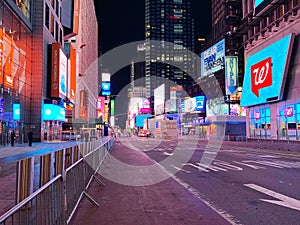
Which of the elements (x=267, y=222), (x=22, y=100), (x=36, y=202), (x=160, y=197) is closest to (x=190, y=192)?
(x=160, y=197)

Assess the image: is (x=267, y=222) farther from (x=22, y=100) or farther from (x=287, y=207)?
(x=22, y=100)

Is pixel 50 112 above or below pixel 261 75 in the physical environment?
below

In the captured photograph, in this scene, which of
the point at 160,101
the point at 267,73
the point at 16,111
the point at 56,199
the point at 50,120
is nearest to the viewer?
the point at 56,199

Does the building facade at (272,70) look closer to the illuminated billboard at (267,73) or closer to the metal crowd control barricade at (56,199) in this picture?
the illuminated billboard at (267,73)

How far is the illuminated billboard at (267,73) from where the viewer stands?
40688 millimetres

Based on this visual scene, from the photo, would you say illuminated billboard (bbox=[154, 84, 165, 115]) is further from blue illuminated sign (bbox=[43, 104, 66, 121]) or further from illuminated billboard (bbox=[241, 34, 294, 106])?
blue illuminated sign (bbox=[43, 104, 66, 121])

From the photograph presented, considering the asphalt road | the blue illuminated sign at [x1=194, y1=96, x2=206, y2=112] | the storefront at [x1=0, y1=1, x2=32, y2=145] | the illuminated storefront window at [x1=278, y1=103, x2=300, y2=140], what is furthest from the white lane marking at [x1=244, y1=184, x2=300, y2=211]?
the blue illuminated sign at [x1=194, y1=96, x2=206, y2=112]

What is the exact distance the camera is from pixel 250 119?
52.9m

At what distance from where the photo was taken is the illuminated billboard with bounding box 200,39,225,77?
87.0 metres

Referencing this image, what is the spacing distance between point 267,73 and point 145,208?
4180cm

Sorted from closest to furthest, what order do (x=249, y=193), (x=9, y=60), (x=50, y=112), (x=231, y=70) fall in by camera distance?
(x=249, y=193), (x=9, y=60), (x=50, y=112), (x=231, y=70)

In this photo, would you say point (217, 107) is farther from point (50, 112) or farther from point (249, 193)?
point (249, 193)

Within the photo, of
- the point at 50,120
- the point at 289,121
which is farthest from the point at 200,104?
the point at 289,121

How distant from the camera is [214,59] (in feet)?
300
